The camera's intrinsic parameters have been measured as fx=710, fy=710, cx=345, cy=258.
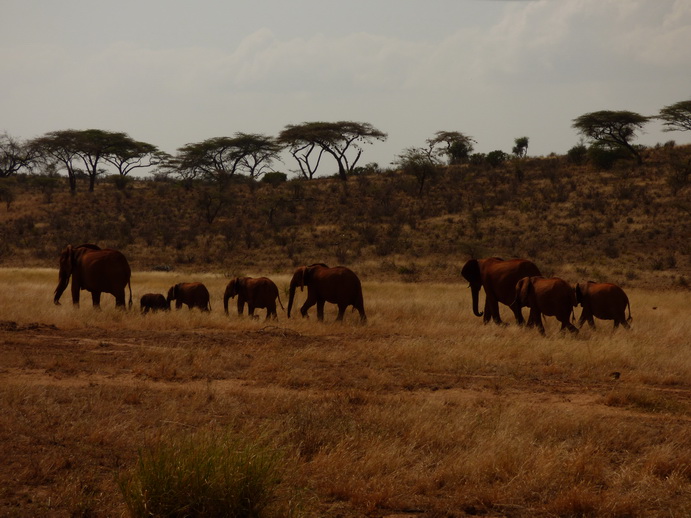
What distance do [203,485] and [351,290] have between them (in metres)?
12.2

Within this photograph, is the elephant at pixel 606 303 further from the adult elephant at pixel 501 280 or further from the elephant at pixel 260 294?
the elephant at pixel 260 294

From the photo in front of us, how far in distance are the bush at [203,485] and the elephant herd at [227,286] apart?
11.7m

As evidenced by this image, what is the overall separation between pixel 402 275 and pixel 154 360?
24.2 m

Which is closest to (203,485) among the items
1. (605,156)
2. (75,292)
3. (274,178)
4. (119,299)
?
(119,299)

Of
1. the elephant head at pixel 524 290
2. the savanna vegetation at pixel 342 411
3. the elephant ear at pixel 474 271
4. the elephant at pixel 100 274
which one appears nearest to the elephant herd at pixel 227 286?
the elephant at pixel 100 274

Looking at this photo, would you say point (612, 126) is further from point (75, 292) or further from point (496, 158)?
point (75, 292)

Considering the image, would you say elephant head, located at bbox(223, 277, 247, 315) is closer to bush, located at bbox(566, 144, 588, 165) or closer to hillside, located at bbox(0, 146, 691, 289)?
hillside, located at bbox(0, 146, 691, 289)

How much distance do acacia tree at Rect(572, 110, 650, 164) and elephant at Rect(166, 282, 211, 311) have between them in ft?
153

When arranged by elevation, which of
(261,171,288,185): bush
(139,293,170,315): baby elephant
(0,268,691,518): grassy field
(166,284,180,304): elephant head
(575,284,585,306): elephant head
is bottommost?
(0,268,691,518): grassy field

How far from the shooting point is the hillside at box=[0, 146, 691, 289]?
38.2 meters

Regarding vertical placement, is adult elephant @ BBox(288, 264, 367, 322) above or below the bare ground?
above

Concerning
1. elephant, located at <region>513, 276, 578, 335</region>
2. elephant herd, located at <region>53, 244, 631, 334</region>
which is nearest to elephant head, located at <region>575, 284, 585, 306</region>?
elephant herd, located at <region>53, 244, 631, 334</region>

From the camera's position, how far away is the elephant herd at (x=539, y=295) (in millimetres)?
14773

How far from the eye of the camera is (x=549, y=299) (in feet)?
48.5
